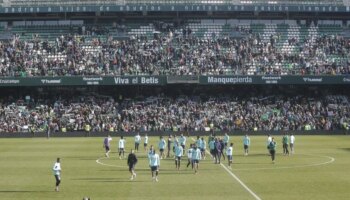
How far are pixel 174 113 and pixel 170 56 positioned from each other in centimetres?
890

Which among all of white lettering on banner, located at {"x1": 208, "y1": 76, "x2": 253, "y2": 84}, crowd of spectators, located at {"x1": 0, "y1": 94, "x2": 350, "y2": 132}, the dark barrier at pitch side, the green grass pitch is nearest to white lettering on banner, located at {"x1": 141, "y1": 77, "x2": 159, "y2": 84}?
crowd of spectators, located at {"x1": 0, "y1": 94, "x2": 350, "y2": 132}

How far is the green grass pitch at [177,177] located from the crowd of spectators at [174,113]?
18144mm

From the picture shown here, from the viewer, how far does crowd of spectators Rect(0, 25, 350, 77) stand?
252 ft

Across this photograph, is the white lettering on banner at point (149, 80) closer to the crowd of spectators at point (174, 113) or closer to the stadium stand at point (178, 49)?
the stadium stand at point (178, 49)

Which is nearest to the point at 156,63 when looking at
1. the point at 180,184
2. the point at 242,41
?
the point at 242,41

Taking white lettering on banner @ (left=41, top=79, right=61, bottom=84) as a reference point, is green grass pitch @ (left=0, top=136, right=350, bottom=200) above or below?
below

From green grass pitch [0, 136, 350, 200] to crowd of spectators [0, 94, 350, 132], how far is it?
18.1 meters

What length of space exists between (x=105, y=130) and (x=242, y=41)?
920 inches

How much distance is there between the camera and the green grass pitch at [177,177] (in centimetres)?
2908

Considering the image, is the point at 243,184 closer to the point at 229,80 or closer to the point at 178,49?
the point at 229,80

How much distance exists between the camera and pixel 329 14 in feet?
288

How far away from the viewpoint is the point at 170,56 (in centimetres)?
7931

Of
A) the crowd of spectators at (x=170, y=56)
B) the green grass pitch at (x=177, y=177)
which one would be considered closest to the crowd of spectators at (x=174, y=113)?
the crowd of spectators at (x=170, y=56)

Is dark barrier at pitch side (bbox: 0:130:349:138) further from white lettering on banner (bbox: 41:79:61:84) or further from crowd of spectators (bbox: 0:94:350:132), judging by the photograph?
white lettering on banner (bbox: 41:79:61:84)
